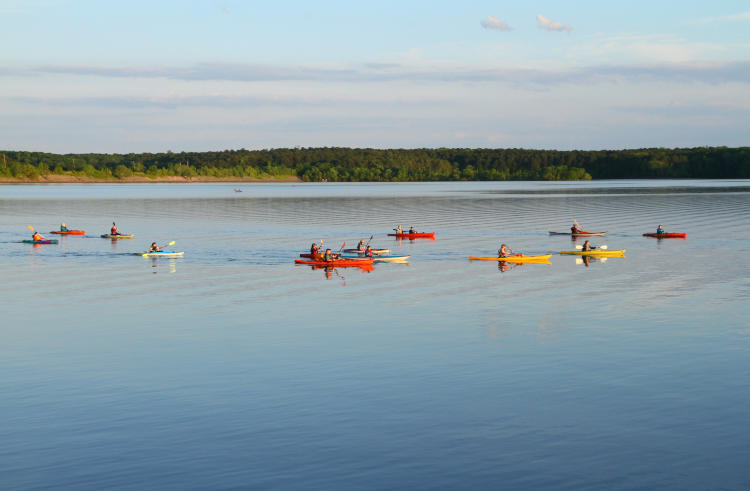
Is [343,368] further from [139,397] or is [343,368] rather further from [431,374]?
[139,397]

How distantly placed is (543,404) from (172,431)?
9.91 metres

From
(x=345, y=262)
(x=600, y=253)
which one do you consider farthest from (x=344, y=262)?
(x=600, y=253)

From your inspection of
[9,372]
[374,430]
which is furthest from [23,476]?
[9,372]

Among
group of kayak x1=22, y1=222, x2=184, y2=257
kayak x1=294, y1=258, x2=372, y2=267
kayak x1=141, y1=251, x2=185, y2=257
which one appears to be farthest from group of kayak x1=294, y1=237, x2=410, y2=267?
group of kayak x1=22, y1=222, x2=184, y2=257

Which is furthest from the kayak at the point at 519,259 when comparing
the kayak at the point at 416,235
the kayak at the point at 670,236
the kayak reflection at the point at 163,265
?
the kayak at the point at 670,236

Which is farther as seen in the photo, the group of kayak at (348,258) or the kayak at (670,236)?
the kayak at (670,236)

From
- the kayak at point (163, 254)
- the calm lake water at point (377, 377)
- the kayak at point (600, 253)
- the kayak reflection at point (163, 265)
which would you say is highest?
the kayak at point (600, 253)

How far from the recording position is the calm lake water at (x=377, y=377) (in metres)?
19.4

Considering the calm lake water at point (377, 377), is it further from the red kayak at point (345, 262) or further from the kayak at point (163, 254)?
the kayak at point (163, 254)

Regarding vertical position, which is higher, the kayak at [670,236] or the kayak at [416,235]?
the kayak at [670,236]

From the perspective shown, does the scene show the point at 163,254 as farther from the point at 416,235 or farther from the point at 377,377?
the point at 377,377

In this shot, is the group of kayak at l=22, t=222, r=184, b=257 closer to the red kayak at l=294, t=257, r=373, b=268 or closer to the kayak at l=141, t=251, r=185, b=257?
the kayak at l=141, t=251, r=185, b=257

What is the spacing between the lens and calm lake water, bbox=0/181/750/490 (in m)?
19.4

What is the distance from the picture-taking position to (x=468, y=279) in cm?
5212
